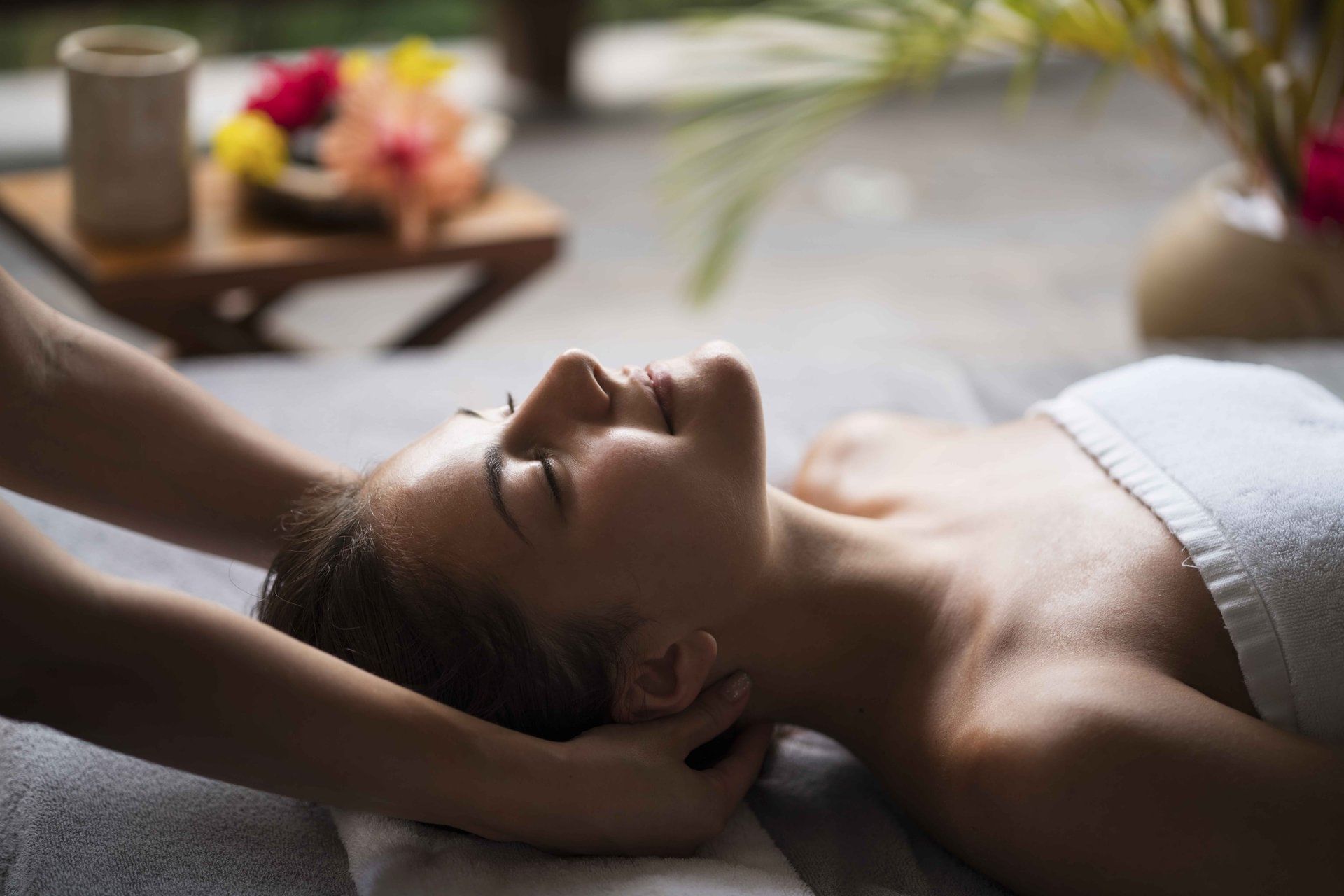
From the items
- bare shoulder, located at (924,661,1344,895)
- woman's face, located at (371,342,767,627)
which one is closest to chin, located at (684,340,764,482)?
woman's face, located at (371,342,767,627)

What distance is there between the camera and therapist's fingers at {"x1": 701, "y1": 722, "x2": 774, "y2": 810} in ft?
3.86

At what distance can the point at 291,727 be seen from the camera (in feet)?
3.06

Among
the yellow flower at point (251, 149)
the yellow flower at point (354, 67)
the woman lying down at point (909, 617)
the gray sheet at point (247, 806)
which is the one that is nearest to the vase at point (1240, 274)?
→ the gray sheet at point (247, 806)

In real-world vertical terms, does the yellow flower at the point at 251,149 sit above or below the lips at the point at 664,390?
below

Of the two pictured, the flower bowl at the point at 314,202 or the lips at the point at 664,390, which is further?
the flower bowl at the point at 314,202

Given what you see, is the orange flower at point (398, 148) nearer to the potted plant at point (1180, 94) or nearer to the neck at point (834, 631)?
the potted plant at point (1180, 94)

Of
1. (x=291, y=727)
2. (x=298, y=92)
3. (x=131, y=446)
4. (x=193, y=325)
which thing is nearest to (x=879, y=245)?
(x=298, y=92)

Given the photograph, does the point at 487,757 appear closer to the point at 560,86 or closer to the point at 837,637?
the point at 837,637

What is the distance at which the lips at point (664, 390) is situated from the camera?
121 centimetres

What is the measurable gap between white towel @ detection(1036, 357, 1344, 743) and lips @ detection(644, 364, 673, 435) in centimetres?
49

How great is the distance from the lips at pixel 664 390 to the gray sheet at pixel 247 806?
337mm

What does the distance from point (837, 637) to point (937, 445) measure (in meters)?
0.39

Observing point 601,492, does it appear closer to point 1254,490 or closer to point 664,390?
point 664,390

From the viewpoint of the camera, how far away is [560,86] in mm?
4527
